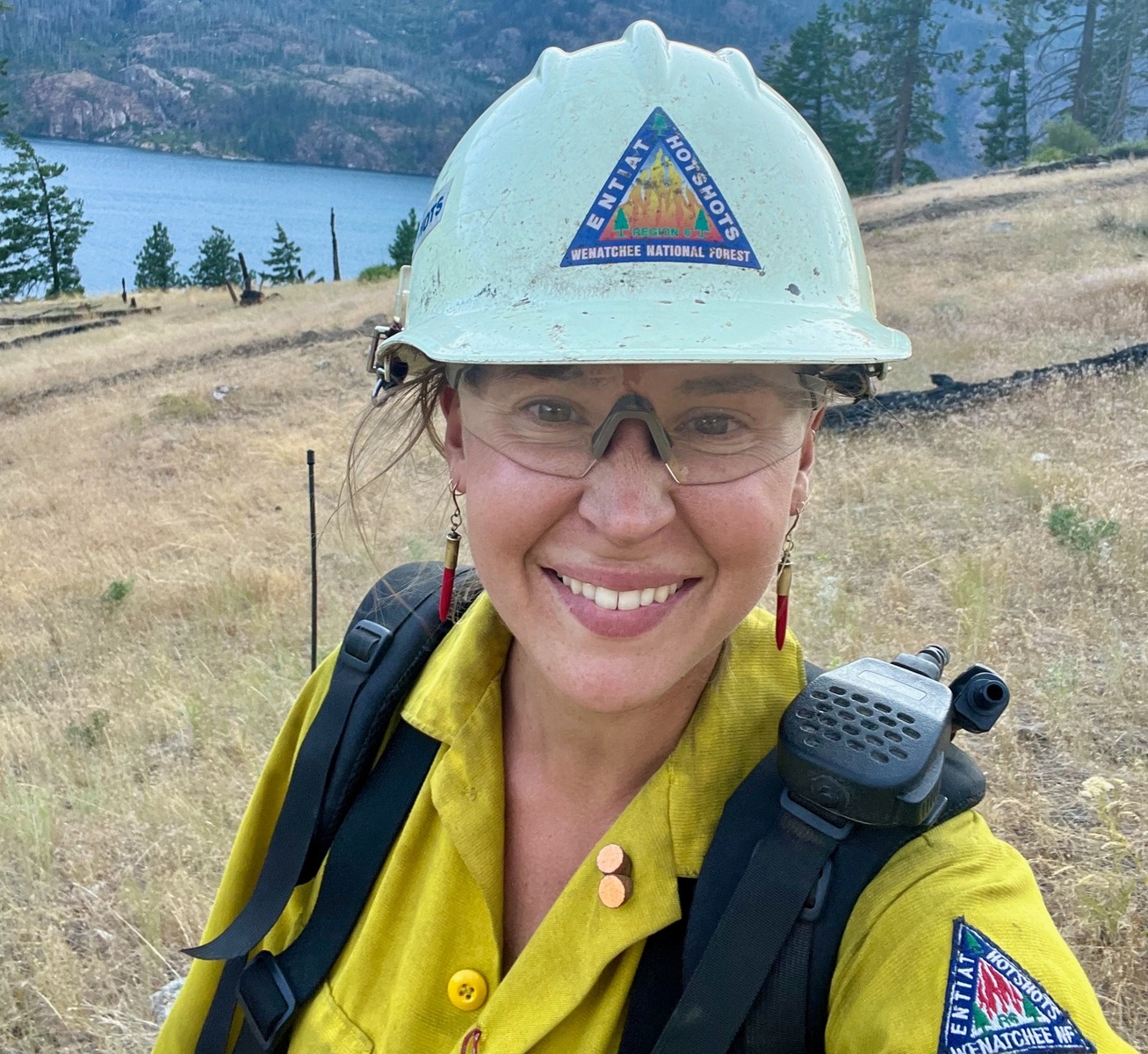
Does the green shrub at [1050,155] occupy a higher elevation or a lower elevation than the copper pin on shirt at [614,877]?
higher

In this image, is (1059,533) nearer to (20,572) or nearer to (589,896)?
(589,896)

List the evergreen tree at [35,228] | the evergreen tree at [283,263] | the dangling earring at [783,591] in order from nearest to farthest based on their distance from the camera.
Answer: the dangling earring at [783,591]
the evergreen tree at [35,228]
the evergreen tree at [283,263]

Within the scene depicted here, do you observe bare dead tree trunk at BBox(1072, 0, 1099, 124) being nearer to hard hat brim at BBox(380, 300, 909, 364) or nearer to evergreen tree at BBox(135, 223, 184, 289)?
hard hat brim at BBox(380, 300, 909, 364)

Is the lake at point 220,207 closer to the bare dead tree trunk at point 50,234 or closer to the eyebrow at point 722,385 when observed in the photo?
the bare dead tree trunk at point 50,234

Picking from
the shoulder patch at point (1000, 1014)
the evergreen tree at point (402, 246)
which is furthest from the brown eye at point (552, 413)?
the evergreen tree at point (402, 246)

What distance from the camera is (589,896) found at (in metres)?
A: 1.36

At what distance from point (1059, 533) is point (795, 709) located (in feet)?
15.3

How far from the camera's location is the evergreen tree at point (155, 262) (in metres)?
53.7

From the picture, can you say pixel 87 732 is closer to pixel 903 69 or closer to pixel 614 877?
pixel 614 877

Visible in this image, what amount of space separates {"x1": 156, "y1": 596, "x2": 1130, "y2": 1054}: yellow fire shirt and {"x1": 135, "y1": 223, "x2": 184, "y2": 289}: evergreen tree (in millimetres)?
58254

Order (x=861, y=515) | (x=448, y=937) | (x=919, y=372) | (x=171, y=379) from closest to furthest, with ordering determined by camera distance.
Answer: (x=448, y=937) → (x=861, y=515) → (x=919, y=372) → (x=171, y=379)

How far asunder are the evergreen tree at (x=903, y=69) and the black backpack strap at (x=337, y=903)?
152ft

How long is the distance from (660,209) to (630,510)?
44 centimetres

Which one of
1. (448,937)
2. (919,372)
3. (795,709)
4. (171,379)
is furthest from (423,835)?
(171,379)
